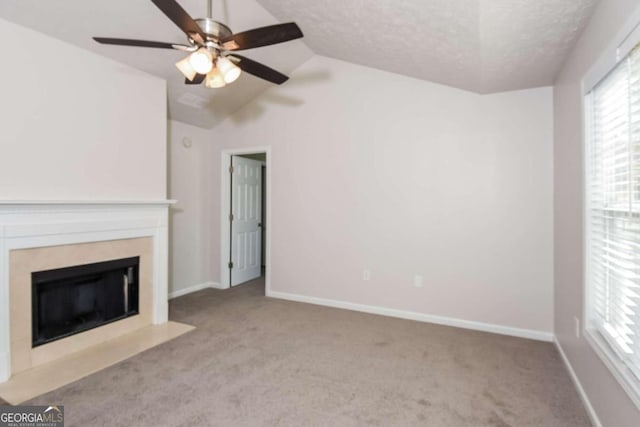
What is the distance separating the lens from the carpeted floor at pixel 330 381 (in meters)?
2.00

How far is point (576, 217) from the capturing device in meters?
2.37

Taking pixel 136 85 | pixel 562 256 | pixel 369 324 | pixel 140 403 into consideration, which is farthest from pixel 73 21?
pixel 562 256

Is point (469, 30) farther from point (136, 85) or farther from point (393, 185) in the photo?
point (136, 85)

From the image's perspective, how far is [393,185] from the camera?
3758 millimetres

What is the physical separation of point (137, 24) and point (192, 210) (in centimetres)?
260

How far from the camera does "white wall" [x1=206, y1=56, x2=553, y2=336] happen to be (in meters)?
3.20

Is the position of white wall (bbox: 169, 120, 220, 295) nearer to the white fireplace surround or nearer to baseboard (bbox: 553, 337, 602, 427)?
the white fireplace surround

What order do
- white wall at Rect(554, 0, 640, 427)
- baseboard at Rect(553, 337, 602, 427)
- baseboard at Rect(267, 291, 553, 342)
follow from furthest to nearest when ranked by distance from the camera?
baseboard at Rect(267, 291, 553, 342) < baseboard at Rect(553, 337, 602, 427) < white wall at Rect(554, 0, 640, 427)

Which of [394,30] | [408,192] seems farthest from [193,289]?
[394,30]

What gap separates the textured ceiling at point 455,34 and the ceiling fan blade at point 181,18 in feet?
4.09

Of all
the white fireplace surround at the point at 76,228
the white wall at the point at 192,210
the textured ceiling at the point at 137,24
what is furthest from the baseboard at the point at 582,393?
the white wall at the point at 192,210

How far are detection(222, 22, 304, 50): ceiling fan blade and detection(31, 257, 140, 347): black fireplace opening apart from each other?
2373mm

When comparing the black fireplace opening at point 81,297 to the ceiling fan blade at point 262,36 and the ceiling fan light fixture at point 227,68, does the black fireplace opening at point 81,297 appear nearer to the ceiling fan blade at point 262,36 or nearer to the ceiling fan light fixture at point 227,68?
the ceiling fan light fixture at point 227,68

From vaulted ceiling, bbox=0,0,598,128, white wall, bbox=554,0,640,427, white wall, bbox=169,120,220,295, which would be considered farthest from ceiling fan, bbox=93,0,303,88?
white wall, bbox=169,120,220,295
